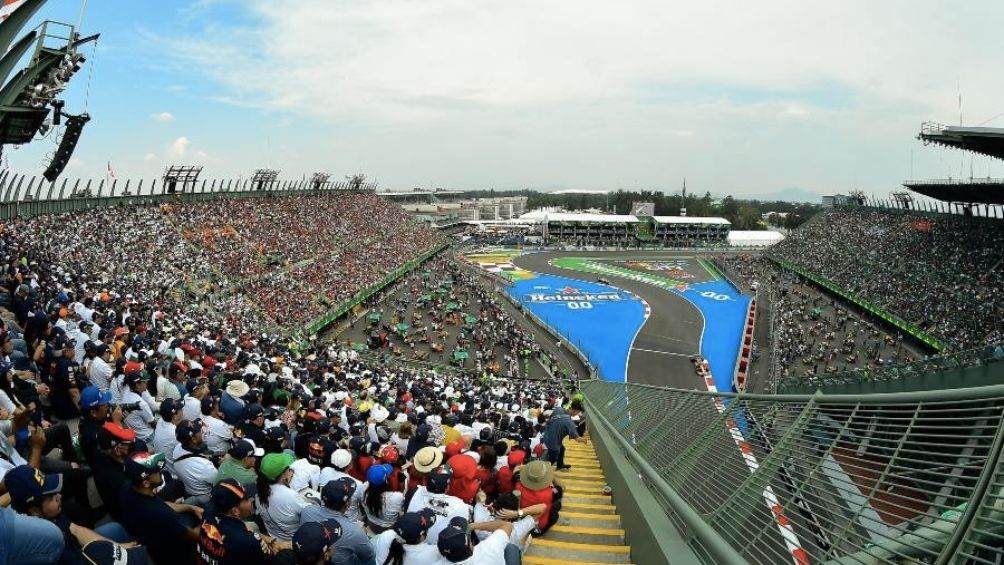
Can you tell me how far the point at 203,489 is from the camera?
4.93 metres

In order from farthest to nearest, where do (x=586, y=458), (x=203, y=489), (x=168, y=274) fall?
(x=168, y=274) < (x=586, y=458) < (x=203, y=489)

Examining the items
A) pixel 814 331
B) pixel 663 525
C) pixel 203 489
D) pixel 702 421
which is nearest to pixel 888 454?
pixel 663 525

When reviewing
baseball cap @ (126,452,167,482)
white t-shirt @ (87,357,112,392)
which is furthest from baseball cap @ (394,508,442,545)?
white t-shirt @ (87,357,112,392)

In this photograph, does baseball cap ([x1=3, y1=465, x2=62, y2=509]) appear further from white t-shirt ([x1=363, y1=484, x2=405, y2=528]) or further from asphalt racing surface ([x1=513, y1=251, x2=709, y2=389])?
asphalt racing surface ([x1=513, y1=251, x2=709, y2=389])

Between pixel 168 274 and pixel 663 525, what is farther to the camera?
pixel 168 274

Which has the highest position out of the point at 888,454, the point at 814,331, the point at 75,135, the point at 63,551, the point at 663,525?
the point at 75,135

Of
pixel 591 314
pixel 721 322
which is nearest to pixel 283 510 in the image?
pixel 591 314

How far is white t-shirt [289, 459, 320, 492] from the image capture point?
16.2 ft

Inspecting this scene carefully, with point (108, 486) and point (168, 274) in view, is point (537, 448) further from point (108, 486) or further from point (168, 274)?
point (168, 274)

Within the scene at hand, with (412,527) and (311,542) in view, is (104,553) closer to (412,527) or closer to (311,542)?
(311,542)

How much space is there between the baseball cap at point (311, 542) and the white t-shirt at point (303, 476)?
1.54 metres

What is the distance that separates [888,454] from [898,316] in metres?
39.0

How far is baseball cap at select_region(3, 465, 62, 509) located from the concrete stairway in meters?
3.36

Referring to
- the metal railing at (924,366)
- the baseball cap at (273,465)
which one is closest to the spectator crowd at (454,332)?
the metal railing at (924,366)
